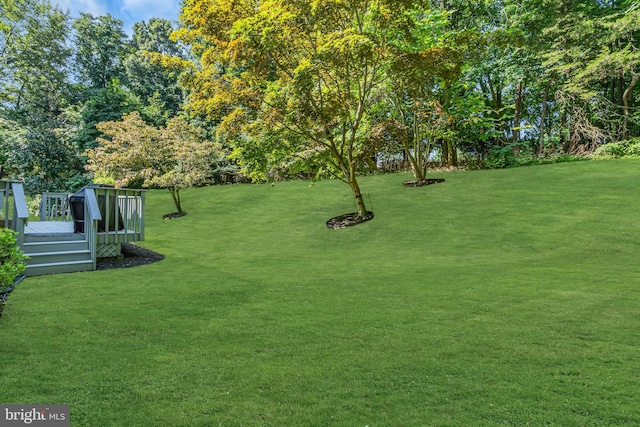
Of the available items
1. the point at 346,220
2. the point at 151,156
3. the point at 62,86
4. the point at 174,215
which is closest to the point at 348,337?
the point at 346,220

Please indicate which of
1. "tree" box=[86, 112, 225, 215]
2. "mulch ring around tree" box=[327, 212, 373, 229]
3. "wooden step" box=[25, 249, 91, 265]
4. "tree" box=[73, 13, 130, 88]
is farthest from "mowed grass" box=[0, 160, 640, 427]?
"tree" box=[73, 13, 130, 88]

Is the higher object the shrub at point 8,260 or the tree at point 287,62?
the tree at point 287,62

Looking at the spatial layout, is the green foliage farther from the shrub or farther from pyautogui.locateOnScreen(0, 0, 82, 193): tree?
pyautogui.locateOnScreen(0, 0, 82, 193): tree

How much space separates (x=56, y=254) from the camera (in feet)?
20.1

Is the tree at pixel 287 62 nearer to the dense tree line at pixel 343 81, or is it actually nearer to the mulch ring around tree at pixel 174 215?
the dense tree line at pixel 343 81

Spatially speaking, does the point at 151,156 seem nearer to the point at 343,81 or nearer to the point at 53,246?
the point at 343,81

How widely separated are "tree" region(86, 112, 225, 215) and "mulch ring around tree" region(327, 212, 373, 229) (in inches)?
293

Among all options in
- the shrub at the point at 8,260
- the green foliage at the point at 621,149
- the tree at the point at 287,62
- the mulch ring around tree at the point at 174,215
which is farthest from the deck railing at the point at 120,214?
the green foliage at the point at 621,149

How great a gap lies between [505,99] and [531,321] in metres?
24.7

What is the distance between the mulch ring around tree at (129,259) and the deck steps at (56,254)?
0.39 m

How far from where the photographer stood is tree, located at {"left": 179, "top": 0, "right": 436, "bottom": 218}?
945 centimetres

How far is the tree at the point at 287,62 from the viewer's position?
372 inches

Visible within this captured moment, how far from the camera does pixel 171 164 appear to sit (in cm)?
1638

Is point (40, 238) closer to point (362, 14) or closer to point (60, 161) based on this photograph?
point (362, 14)
